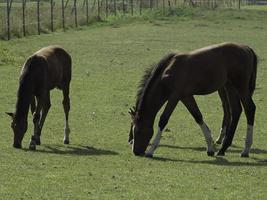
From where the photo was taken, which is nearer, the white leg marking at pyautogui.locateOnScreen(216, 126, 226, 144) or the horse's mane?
the horse's mane

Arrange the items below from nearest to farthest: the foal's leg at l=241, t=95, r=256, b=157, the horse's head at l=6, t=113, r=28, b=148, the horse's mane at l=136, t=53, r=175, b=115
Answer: the horse's mane at l=136, t=53, r=175, b=115
the foal's leg at l=241, t=95, r=256, b=157
the horse's head at l=6, t=113, r=28, b=148

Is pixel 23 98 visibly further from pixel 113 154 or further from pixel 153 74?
pixel 153 74

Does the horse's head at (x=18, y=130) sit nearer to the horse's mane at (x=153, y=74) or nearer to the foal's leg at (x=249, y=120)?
the horse's mane at (x=153, y=74)

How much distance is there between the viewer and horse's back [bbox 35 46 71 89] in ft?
45.8

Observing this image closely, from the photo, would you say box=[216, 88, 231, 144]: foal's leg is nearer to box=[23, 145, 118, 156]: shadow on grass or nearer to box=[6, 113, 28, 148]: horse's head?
box=[23, 145, 118, 156]: shadow on grass

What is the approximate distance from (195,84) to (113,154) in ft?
5.65

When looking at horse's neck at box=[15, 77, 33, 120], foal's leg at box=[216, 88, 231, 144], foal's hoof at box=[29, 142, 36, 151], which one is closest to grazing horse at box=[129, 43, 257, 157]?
foal's leg at box=[216, 88, 231, 144]

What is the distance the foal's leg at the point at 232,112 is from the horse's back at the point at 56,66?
127 inches

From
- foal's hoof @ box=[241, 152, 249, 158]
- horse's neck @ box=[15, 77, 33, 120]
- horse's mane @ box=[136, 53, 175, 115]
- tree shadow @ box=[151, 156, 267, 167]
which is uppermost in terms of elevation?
horse's mane @ box=[136, 53, 175, 115]

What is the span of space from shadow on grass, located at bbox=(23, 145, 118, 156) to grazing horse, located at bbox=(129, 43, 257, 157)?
0.57m

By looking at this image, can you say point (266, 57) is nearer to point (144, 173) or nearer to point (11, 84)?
point (11, 84)

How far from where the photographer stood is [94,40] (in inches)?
1518

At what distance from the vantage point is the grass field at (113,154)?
9586 mm

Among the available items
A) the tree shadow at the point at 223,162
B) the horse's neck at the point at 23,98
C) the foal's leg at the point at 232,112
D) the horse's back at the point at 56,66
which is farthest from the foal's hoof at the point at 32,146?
the foal's leg at the point at 232,112
